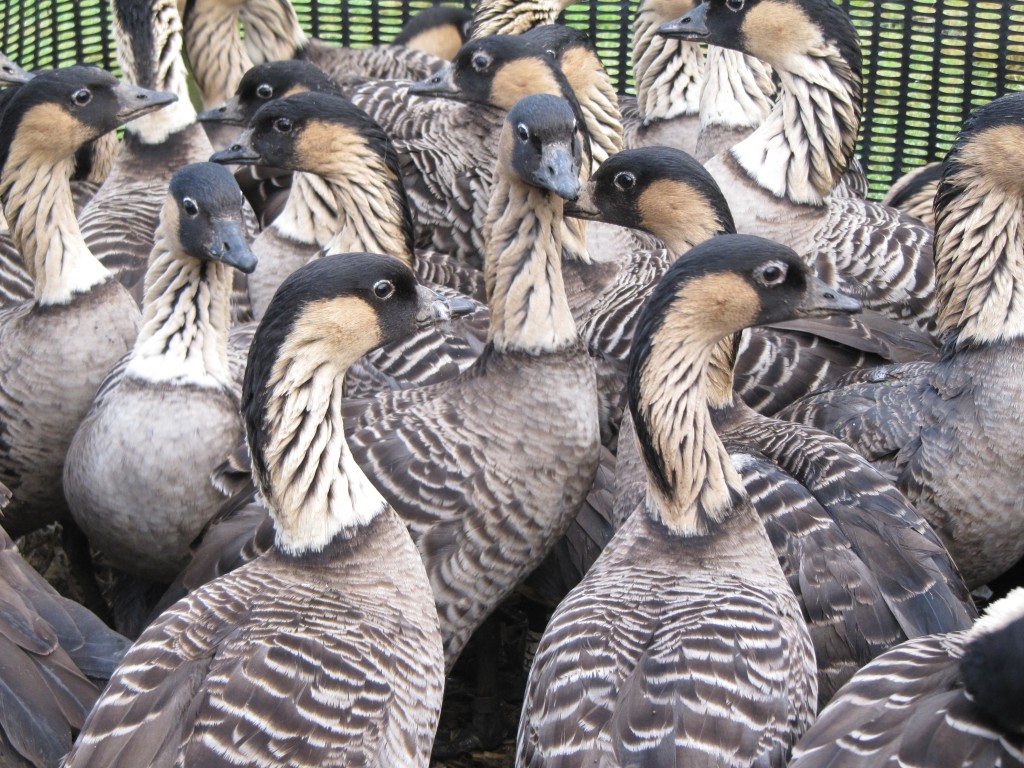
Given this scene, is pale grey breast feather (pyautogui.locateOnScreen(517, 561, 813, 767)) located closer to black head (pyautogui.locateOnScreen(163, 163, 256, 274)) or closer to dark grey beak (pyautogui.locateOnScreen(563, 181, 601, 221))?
dark grey beak (pyautogui.locateOnScreen(563, 181, 601, 221))

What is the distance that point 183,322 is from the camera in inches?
221

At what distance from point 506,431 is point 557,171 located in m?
0.99

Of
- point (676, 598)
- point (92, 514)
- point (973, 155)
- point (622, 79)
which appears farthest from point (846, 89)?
point (92, 514)

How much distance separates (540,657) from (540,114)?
2.05 m

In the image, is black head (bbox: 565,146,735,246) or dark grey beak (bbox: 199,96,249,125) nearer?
black head (bbox: 565,146,735,246)

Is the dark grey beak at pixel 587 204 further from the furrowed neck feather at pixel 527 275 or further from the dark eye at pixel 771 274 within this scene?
the dark eye at pixel 771 274

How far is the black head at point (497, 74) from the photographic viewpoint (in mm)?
6852

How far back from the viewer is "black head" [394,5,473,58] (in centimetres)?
938

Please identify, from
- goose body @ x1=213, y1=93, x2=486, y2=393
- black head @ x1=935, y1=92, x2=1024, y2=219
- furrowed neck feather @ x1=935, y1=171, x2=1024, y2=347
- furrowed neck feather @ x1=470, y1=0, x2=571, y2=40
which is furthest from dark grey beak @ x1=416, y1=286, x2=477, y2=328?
furrowed neck feather @ x1=470, y1=0, x2=571, y2=40

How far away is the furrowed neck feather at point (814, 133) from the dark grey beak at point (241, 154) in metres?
2.51

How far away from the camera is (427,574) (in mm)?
4816

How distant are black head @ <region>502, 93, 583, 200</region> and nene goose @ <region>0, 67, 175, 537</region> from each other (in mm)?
2193

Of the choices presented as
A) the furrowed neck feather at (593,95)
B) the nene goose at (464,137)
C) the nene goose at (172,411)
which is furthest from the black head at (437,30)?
the nene goose at (172,411)

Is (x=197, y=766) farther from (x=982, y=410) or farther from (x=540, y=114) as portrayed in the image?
(x=982, y=410)
